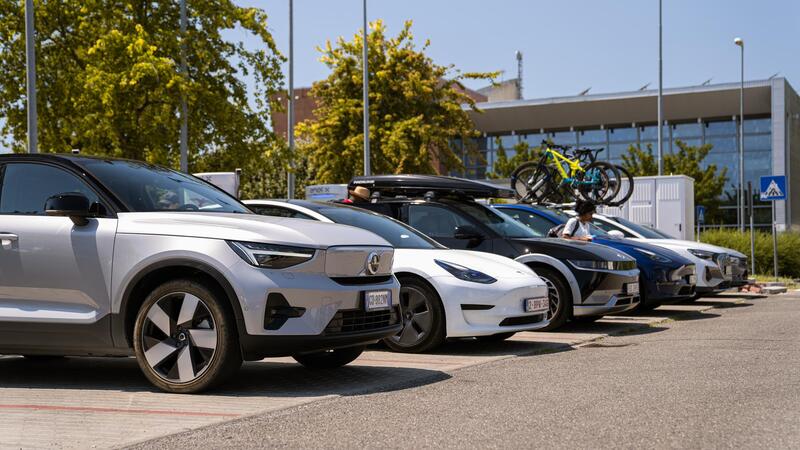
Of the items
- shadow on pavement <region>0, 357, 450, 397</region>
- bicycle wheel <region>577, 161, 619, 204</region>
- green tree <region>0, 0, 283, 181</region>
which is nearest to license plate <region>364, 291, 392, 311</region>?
shadow on pavement <region>0, 357, 450, 397</region>

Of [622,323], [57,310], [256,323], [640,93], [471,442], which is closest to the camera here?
[471,442]

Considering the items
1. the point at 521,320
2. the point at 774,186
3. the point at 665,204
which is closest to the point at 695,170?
the point at 665,204

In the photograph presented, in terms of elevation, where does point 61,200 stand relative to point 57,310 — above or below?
above

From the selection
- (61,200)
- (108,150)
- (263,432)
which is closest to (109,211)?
(61,200)

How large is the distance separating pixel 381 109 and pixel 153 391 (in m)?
34.6

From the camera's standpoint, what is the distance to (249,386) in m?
6.94

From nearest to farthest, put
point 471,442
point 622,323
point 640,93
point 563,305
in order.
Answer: point 471,442 → point 563,305 → point 622,323 → point 640,93

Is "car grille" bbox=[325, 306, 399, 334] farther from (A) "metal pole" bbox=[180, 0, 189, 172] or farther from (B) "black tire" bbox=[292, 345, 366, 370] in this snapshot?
(A) "metal pole" bbox=[180, 0, 189, 172]

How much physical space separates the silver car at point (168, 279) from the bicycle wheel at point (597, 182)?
12.6 m

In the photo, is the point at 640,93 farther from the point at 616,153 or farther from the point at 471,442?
the point at 471,442

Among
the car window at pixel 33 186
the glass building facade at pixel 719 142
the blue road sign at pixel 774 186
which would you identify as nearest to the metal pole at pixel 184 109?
the blue road sign at pixel 774 186

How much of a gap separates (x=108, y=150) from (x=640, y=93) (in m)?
35.4

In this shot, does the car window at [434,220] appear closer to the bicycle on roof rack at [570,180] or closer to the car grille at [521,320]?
the car grille at [521,320]

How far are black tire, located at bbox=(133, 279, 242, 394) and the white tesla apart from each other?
106 inches
